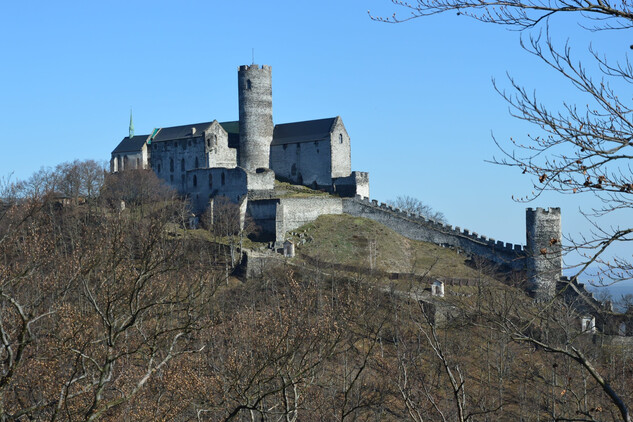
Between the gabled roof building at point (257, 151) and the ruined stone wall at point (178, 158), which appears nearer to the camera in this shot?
the gabled roof building at point (257, 151)

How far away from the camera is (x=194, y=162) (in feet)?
227

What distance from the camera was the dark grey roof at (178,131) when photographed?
7050 centimetres

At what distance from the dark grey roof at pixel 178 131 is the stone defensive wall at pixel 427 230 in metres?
15.3

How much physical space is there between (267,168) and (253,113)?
4.89 metres

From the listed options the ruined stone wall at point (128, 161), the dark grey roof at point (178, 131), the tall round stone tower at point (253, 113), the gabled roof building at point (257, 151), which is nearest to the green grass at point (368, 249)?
the gabled roof building at point (257, 151)

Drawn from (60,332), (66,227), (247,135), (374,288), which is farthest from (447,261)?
(60,332)

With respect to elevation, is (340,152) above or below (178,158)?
above

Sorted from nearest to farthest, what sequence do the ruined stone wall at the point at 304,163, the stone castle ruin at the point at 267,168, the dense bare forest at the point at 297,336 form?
the dense bare forest at the point at 297,336 → the stone castle ruin at the point at 267,168 → the ruined stone wall at the point at 304,163

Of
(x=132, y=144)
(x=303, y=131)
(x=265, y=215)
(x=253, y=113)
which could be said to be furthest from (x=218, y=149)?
(x=265, y=215)

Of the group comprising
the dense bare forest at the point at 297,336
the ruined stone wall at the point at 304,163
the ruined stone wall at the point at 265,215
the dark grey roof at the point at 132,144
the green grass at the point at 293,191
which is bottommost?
the dense bare forest at the point at 297,336

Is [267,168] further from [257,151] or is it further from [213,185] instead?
[213,185]

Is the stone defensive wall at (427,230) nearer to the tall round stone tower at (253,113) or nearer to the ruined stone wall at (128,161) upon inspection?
the tall round stone tower at (253,113)

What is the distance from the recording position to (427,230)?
60906 mm

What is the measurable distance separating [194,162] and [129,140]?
10252 mm
